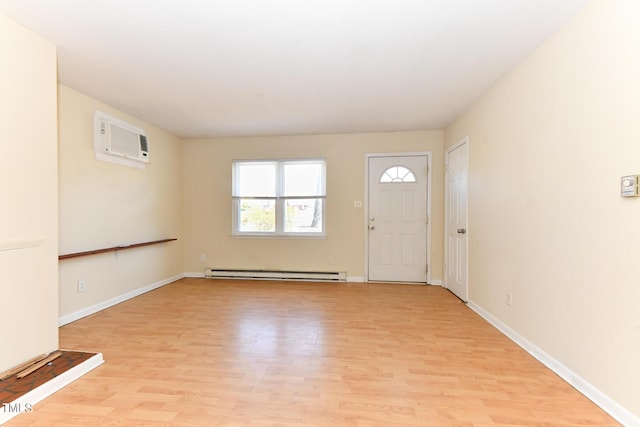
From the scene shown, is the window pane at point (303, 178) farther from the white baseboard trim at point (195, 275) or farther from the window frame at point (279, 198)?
the white baseboard trim at point (195, 275)

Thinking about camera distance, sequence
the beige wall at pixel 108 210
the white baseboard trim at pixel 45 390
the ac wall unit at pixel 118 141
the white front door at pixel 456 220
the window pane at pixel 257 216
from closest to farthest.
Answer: the white baseboard trim at pixel 45 390 → the beige wall at pixel 108 210 → the ac wall unit at pixel 118 141 → the white front door at pixel 456 220 → the window pane at pixel 257 216

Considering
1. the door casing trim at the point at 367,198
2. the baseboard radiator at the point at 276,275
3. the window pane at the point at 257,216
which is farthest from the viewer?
the window pane at the point at 257,216

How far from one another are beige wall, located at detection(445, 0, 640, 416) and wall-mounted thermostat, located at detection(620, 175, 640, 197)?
0.10 ft

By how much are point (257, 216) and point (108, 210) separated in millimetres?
2104

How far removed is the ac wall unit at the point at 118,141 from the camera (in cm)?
338

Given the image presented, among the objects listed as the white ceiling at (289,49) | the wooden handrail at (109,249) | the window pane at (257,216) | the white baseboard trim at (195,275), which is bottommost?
the white baseboard trim at (195,275)

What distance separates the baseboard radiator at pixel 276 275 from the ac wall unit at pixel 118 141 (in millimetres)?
2058

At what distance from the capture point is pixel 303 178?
4.95 metres

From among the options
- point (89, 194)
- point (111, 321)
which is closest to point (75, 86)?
point (89, 194)

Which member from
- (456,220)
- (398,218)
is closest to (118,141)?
(398,218)

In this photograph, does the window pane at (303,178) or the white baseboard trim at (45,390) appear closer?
the white baseboard trim at (45,390)

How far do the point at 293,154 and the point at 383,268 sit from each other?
7.80 ft

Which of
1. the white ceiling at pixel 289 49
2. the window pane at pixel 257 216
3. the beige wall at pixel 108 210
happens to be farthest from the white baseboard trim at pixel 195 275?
the white ceiling at pixel 289 49

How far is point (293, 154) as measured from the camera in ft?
16.1
